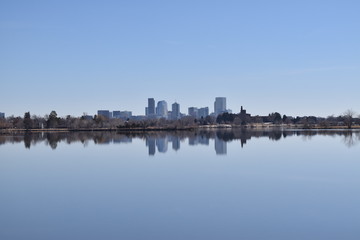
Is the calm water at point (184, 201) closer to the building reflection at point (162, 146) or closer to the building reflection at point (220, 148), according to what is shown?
the building reflection at point (220, 148)

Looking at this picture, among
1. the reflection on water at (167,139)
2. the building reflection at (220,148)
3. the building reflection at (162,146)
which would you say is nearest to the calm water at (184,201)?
the building reflection at (220,148)

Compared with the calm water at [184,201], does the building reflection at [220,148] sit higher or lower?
higher

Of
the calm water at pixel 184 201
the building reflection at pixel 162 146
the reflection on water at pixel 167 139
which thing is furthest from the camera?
the reflection on water at pixel 167 139

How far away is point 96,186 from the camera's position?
1486 cm

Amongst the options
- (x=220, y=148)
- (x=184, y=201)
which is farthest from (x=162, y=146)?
(x=184, y=201)

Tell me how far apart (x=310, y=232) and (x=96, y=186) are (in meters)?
8.46

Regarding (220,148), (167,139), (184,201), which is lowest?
(184,201)

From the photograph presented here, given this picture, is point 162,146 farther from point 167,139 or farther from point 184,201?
point 184,201

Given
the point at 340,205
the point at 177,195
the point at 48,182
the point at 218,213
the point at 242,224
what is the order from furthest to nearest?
the point at 48,182 < the point at 177,195 < the point at 340,205 < the point at 218,213 < the point at 242,224

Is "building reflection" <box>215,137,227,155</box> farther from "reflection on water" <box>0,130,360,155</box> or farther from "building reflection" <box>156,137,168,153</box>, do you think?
"building reflection" <box>156,137,168,153</box>

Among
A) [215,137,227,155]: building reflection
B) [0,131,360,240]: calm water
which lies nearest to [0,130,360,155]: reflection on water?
[215,137,227,155]: building reflection

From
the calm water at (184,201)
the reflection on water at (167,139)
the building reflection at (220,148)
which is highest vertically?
the reflection on water at (167,139)

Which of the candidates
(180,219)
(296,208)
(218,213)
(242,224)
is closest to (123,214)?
(180,219)

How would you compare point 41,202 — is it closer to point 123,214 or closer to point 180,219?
point 123,214
